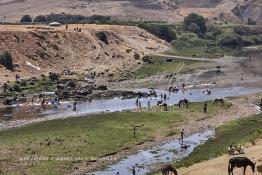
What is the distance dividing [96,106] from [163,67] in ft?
136

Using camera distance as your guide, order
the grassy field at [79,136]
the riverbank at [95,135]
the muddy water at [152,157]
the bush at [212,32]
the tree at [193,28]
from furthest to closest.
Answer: the tree at [193,28] < the bush at [212,32] < the riverbank at [95,135] < the grassy field at [79,136] < the muddy water at [152,157]

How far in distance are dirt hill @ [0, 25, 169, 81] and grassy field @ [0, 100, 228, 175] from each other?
3115 centimetres

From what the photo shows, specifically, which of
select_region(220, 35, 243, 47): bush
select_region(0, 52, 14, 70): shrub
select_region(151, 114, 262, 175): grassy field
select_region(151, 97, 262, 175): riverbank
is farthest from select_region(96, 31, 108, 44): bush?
select_region(151, 114, 262, 175): grassy field

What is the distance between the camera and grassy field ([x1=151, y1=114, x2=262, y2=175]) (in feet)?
163

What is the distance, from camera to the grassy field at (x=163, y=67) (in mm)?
112175

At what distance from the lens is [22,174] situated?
149 ft

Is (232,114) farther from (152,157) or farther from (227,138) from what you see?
(152,157)

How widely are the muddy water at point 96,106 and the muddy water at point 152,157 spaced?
1882cm

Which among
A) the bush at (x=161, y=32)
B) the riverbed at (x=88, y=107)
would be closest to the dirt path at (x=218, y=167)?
the riverbed at (x=88, y=107)

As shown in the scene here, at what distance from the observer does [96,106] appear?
79688mm

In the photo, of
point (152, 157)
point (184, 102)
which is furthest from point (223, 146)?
point (184, 102)

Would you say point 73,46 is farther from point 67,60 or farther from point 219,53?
point 219,53

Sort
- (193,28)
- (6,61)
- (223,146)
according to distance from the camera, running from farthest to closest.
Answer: (193,28) < (6,61) < (223,146)

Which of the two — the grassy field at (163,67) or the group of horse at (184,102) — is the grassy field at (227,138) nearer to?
the group of horse at (184,102)
